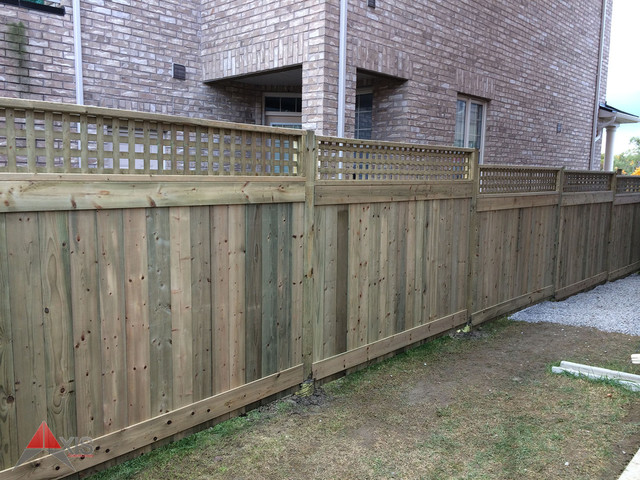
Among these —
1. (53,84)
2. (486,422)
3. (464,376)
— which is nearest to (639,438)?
(486,422)

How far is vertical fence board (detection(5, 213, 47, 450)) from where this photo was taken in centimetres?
233

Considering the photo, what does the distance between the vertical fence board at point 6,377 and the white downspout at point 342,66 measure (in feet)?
14.9

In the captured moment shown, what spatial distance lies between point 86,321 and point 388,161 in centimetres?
270

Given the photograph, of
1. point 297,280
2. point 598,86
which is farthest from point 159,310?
point 598,86

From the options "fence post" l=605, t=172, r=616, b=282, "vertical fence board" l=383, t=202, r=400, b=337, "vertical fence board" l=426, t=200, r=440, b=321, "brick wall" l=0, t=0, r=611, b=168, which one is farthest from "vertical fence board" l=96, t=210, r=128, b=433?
"fence post" l=605, t=172, r=616, b=282

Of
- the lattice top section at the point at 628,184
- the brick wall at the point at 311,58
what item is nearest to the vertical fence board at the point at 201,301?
the brick wall at the point at 311,58

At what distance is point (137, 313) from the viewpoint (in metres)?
2.82

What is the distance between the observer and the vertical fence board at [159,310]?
2869 mm

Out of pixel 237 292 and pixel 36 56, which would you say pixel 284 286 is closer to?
pixel 237 292

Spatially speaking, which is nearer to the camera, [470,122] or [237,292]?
[237,292]

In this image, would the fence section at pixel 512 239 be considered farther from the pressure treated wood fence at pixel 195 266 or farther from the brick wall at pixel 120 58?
the brick wall at pixel 120 58

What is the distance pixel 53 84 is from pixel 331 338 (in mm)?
4379

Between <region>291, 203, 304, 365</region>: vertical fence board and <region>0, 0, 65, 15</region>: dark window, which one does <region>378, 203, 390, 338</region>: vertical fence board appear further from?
<region>0, 0, 65, 15</region>: dark window

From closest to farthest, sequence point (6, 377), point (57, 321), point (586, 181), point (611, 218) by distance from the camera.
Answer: point (6, 377), point (57, 321), point (586, 181), point (611, 218)
